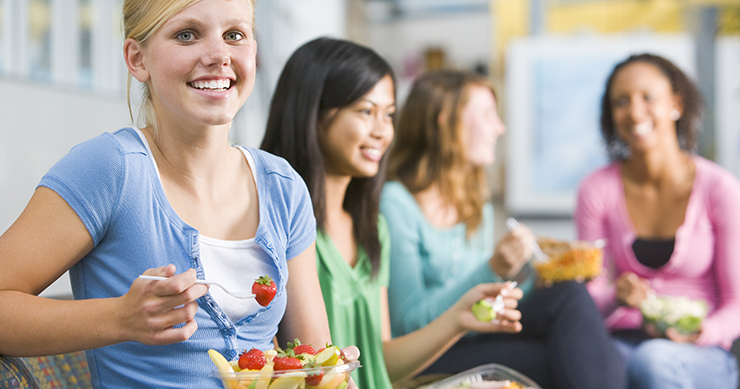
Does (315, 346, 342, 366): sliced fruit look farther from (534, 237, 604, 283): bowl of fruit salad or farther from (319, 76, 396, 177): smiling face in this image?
(534, 237, 604, 283): bowl of fruit salad

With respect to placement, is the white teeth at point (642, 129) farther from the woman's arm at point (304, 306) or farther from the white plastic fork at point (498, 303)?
the woman's arm at point (304, 306)

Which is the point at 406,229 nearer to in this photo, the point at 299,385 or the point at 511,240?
the point at 511,240

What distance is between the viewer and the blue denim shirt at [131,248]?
792 millimetres

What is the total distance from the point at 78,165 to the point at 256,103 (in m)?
2.27

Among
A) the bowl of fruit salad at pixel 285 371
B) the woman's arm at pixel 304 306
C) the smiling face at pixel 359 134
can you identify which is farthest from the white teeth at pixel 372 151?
the bowl of fruit salad at pixel 285 371

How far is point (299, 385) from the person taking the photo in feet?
2.26

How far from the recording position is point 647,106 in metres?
2.04

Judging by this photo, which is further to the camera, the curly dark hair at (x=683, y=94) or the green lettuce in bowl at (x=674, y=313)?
the curly dark hair at (x=683, y=94)

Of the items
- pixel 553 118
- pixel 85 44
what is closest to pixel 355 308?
pixel 85 44

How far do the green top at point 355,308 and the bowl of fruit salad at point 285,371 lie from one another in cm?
44

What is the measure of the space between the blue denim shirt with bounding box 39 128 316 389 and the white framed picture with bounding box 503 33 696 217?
333cm

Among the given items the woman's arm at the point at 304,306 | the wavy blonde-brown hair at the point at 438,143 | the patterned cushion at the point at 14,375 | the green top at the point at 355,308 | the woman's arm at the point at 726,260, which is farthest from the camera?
the wavy blonde-brown hair at the point at 438,143

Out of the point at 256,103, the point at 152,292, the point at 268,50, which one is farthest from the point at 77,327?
the point at 268,50

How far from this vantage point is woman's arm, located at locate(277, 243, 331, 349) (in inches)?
39.1
